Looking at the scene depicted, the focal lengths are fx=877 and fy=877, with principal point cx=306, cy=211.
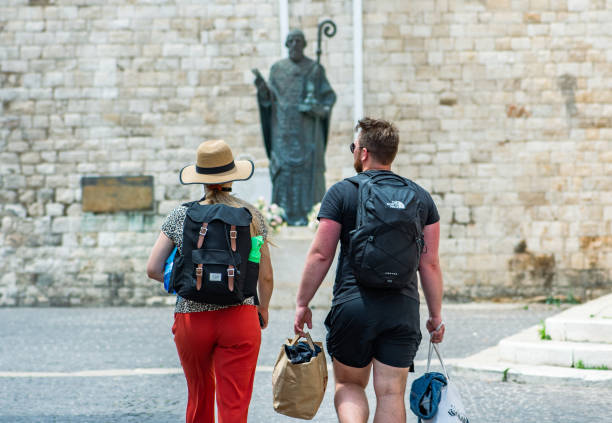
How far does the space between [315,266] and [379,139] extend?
1.78ft

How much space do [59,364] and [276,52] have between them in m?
7.15

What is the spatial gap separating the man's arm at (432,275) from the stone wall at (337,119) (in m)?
9.39

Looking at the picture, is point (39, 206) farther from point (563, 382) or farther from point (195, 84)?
point (563, 382)

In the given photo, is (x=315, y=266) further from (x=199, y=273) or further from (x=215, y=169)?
(x=215, y=169)

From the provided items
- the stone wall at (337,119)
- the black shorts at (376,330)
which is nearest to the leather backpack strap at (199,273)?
the black shorts at (376,330)

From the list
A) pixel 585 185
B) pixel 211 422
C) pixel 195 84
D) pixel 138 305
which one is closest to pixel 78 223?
pixel 138 305

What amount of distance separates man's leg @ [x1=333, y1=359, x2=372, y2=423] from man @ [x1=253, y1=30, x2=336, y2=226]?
23.2 feet

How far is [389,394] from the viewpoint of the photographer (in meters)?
3.22

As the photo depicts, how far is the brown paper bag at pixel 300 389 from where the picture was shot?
325 cm

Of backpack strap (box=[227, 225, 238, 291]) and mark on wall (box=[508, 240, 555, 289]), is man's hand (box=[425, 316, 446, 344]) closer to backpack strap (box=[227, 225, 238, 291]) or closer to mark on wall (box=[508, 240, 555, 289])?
backpack strap (box=[227, 225, 238, 291])

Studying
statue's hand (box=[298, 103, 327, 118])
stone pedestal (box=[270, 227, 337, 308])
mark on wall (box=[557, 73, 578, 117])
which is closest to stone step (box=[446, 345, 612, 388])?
stone pedestal (box=[270, 227, 337, 308])

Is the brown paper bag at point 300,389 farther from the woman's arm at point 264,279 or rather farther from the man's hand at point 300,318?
the woman's arm at point 264,279

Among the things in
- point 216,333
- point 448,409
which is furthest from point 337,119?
point 448,409

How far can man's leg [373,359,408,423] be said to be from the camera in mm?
3203
